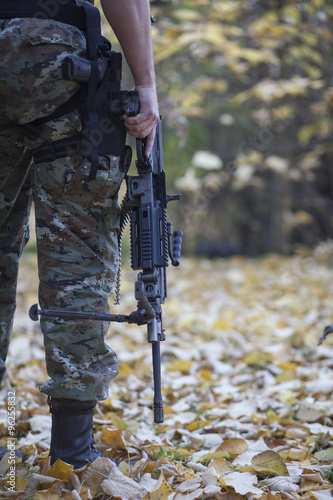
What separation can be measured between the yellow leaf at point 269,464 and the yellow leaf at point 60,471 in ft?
1.87

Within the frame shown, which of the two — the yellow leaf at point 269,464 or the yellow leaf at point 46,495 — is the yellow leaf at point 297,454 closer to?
the yellow leaf at point 269,464

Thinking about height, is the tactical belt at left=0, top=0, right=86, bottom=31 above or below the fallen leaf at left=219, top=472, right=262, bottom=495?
above

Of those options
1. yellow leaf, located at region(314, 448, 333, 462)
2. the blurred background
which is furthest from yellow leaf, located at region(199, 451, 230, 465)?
the blurred background

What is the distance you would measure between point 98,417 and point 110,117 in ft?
4.05

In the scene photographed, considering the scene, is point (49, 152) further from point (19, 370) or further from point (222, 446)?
point (19, 370)

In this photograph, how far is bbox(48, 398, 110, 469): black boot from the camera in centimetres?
169

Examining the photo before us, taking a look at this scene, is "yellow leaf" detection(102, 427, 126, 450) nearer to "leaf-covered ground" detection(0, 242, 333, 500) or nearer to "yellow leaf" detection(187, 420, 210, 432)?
"leaf-covered ground" detection(0, 242, 333, 500)

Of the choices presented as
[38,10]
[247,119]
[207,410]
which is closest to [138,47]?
[38,10]

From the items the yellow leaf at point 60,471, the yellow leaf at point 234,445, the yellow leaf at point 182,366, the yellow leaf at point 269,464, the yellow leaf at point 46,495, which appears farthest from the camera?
the yellow leaf at point 182,366

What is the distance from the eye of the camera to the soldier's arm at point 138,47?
1.57 m

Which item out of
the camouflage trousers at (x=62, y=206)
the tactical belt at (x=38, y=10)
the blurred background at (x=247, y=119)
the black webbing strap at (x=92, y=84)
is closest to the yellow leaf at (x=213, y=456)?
the camouflage trousers at (x=62, y=206)

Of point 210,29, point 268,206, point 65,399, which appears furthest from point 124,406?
point 268,206

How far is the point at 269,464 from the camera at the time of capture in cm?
172

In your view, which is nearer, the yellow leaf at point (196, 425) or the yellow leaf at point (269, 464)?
the yellow leaf at point (269, 464)
